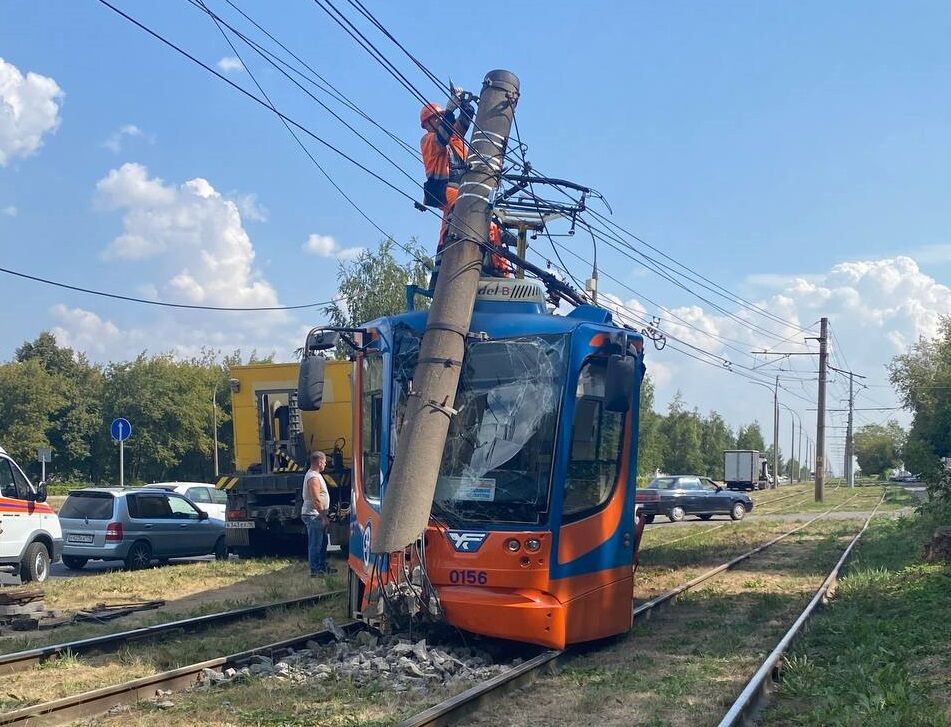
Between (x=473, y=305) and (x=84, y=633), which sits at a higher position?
(x=473, y=305)

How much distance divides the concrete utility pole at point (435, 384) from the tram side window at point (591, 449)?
1.12 meters

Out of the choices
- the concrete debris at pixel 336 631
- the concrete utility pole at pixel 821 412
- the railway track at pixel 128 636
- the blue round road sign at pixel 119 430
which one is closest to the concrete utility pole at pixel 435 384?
the concrete debris at pixel 336 631

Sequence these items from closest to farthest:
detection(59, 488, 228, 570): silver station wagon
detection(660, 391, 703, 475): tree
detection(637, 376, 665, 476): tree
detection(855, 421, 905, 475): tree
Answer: detection(59, 488, 228, 570): silver station wagon → detection(637, 376, 665, 476): tree → detection(660, 391, 703, 475): tree → detection(855, 421, 905, 475): tree

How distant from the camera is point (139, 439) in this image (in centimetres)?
6222

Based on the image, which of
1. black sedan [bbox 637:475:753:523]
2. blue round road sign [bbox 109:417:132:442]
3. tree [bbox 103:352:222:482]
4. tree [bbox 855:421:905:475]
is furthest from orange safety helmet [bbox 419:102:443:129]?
tree [bbox 855:421:905:475]

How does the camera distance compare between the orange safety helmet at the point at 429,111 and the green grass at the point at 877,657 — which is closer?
the green grass at the point at 877,657

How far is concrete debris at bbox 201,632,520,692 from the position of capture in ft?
25.2

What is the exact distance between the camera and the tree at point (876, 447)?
395 ft

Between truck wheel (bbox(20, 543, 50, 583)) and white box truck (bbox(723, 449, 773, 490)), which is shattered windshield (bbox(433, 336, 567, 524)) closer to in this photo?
truck wheel (bbox(20, 543, 50, 583))

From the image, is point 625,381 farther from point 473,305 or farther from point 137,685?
point 137,685

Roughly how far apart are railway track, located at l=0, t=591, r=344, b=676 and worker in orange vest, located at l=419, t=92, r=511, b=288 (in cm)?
471

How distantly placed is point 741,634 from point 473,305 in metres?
4.39

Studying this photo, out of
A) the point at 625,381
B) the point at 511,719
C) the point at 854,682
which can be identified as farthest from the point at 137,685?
the point at 854,682

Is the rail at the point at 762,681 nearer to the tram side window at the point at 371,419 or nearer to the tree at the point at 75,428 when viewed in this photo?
the tram side window at the point at 371,419
